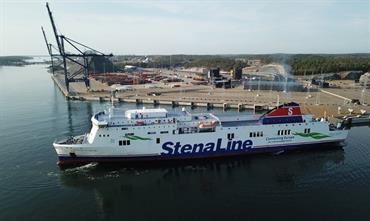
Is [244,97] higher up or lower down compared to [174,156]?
higher up

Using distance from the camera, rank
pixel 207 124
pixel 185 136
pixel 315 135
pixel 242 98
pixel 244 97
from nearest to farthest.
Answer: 1. pixel 185 136
2. pixel 207 124
3. pixel 315 135
4. pixel 242 98
5. pixel 244 97

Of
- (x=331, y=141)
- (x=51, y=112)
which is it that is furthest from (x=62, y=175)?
(x=51, y=112)

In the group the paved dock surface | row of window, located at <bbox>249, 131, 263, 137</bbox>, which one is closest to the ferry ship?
row of window, located at <bbox>249, 131, 263, 137</bbox>

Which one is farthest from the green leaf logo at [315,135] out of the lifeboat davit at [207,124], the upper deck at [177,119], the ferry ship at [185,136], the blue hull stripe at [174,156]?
the lifeboat davit at [207,124]

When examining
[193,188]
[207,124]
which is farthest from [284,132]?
[193,188]

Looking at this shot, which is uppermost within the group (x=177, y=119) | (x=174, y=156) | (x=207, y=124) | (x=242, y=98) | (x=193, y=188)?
(x=177, y=119)

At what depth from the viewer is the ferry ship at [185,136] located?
32.4 meters

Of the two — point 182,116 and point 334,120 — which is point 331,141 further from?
point 182,116

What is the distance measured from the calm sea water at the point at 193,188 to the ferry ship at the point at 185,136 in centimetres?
118

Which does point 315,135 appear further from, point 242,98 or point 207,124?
point 242,98

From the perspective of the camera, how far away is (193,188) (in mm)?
28500

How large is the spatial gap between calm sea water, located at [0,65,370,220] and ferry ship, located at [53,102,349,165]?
46.4 inches

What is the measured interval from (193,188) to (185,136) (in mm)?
6514

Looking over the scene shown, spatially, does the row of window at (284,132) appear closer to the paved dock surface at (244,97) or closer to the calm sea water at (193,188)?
the calm sea water at (193,188)
